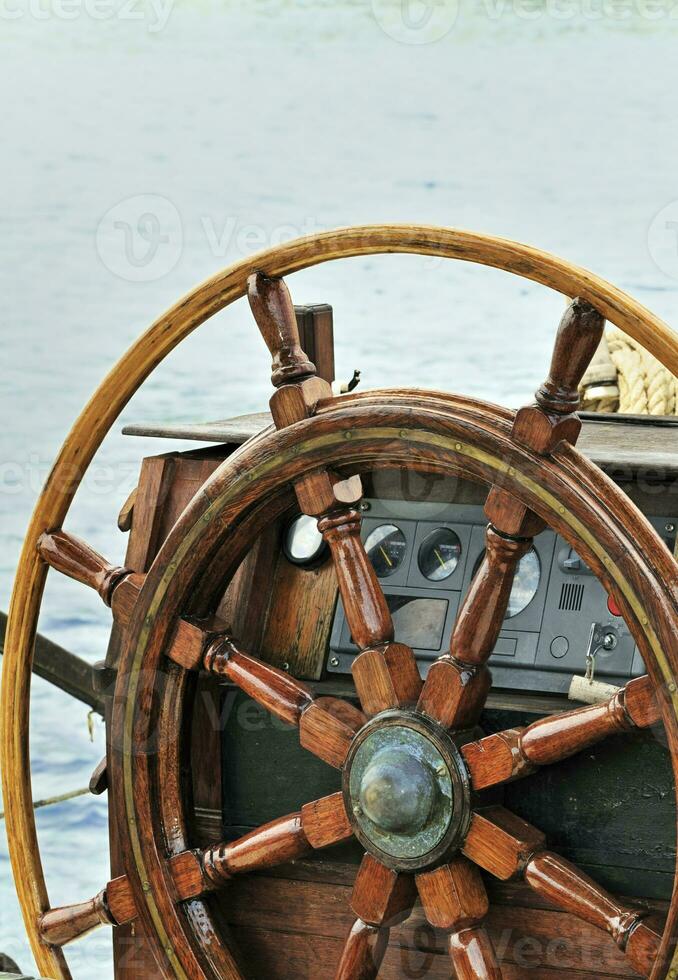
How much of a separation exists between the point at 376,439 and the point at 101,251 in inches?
74.9

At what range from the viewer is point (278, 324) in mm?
1501

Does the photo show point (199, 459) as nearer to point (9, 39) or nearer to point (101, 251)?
point (101, 251)

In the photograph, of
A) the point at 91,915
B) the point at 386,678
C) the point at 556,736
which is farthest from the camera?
the point at 91,915

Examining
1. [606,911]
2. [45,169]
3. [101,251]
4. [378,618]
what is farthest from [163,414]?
[606,911]

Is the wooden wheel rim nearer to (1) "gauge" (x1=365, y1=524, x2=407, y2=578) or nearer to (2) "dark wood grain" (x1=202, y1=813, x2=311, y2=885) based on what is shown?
(2) "dark wood grain" (x1=202, y1=813, x2=311, y2=885)

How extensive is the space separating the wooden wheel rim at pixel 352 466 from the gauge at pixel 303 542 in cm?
14

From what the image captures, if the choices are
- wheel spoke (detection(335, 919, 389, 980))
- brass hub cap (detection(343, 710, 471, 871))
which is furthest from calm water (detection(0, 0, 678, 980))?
brass hub cap (detection(343, 710, 471, 871))

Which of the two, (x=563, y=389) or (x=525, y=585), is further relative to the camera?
(x=525, y=585)

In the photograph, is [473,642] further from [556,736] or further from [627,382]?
[627,382]

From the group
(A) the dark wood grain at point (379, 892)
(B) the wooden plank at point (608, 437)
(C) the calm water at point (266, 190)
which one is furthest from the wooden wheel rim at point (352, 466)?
(C) the calm water at point (266, 190)

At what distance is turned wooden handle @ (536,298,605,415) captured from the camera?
1330 mm

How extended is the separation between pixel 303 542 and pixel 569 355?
48cm

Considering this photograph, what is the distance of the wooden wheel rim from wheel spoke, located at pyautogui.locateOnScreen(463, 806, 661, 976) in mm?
48

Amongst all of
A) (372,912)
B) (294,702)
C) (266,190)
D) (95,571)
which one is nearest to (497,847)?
(372,912)
